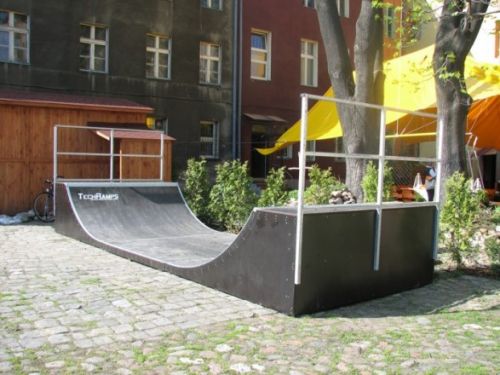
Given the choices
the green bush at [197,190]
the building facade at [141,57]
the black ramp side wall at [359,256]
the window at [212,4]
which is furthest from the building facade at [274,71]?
the black ramp side wall at [359,256]

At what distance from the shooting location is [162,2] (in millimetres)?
21406

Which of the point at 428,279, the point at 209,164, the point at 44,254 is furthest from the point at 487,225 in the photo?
the point at 209,164

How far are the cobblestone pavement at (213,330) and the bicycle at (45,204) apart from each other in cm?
631

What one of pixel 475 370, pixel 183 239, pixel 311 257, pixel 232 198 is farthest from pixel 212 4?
pixel 475 370

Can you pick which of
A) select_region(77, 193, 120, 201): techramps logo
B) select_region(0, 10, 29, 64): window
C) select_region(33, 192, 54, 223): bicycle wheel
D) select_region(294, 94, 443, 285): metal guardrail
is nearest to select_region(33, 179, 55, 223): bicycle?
select_region(33, 192, 54, 223): bicycle wheel

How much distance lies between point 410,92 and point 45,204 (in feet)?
30.9

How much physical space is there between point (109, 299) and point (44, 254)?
128 inches

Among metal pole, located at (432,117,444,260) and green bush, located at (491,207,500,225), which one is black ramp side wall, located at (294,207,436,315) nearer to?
metal pole, located at (432,117,444,260)

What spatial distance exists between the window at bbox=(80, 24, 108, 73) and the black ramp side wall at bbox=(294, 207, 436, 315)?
51.9 ft

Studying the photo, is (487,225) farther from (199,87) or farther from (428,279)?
(199,87)

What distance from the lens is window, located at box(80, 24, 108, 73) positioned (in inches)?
786

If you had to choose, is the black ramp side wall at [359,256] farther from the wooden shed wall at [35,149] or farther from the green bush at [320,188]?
the wooden shed wall at [35,149]


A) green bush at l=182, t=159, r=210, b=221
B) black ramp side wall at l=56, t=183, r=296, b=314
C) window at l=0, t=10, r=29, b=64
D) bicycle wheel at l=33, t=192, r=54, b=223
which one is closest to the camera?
black ramp side wall at l=56, t=183, r=296, b=314

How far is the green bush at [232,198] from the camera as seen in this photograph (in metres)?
11.6
